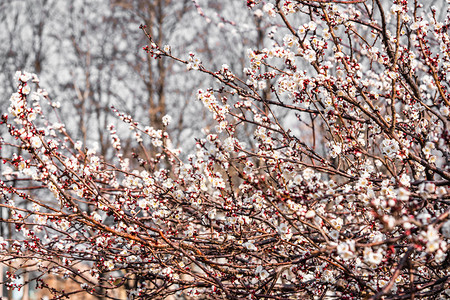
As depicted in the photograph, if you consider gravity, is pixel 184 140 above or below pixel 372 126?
above

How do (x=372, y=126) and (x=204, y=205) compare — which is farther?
(x=204, y=205)

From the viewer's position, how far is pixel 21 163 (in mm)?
2920

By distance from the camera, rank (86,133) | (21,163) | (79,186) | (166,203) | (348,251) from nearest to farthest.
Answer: (348,251), (21,163), (79,186), (166,203), (86,133)

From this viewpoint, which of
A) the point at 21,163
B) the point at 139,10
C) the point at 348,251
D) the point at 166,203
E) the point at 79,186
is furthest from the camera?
the point at 139,10

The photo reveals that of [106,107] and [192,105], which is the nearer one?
[106,107]

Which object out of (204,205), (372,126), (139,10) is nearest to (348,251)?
(372,126)

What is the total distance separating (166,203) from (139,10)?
9.08 meters

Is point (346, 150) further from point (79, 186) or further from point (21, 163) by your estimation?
point (21, 163)

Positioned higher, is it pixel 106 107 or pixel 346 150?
pixel 106 107

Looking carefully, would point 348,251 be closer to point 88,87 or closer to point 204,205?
point 204,205

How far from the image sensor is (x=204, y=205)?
369 centimetres

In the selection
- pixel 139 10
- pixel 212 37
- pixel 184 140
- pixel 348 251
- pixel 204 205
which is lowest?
pixel 348 251

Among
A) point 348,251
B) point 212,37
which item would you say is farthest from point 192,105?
point 348,251

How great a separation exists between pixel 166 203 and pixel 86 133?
754 cm
